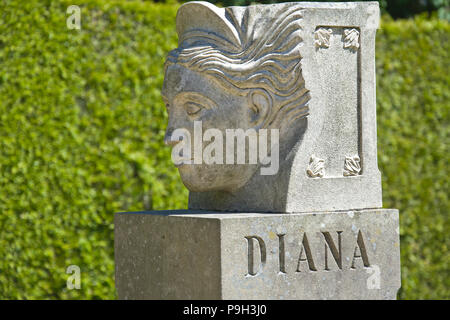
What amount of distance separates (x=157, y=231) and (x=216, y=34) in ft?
3.64

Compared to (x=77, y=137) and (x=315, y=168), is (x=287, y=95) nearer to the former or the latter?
(x=315, y=168)

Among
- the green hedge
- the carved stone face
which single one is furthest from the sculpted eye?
the green hedge

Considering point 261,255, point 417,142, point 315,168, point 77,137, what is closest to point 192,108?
point 315,168

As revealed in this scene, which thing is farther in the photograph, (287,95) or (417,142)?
(417,142)

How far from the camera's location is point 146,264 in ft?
12.8

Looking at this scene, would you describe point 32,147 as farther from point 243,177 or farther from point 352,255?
point 352,255

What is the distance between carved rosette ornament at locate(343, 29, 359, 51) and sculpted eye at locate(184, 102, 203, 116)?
0.86 meters

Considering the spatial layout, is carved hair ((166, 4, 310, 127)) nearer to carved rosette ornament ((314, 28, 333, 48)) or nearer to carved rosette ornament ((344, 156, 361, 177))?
carved rosette ornament ((314, 28, 333, 48))

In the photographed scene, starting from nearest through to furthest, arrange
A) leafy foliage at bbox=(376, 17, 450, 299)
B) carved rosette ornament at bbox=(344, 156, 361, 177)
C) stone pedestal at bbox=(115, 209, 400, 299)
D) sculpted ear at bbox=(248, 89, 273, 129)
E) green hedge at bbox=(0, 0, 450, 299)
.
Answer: stone pedestal at bbox=(115, 209, 400, 299), sculpted ear at bbox=(248, 89, 273, 129), carved rosette ornament at bbox=(344, 156, 361, 177), green hedge at bbox=(0, 0, 450, 299), leafy foliage at bbox=(376, 17, 450, 299)

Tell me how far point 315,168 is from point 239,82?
60 centimetres

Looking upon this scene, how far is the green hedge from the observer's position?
543 centimetres

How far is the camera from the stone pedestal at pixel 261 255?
3469 mm

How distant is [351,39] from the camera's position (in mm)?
3830

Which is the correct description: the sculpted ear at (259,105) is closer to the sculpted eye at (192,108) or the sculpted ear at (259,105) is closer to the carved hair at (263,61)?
the carved hair at (263,61)
